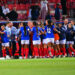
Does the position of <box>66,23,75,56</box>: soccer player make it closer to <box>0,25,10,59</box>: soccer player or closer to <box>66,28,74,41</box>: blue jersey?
<box>66,28,74,41</box>: blue jersey

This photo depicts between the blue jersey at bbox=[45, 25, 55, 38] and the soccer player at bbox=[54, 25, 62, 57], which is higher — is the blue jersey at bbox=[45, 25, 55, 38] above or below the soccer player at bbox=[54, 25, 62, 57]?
above

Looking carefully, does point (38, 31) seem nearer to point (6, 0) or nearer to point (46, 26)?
point (46, 26)

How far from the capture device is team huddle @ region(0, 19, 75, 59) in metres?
17.7

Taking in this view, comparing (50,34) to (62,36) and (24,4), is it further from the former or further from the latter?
(24,4)

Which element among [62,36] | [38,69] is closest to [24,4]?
[62,36]

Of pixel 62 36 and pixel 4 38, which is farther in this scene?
pixel 62 36

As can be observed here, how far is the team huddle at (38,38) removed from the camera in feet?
58.1

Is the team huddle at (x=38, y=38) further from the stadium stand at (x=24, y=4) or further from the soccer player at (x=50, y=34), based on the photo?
the stadium stand at (x=24, y=4)

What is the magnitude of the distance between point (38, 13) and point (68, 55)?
12.5 ft

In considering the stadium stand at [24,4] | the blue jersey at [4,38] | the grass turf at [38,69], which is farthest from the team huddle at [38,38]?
the grass turf at [38,69]

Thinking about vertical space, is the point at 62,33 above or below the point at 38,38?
above

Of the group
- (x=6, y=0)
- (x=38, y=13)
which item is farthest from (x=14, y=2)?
(x=38, y=13)

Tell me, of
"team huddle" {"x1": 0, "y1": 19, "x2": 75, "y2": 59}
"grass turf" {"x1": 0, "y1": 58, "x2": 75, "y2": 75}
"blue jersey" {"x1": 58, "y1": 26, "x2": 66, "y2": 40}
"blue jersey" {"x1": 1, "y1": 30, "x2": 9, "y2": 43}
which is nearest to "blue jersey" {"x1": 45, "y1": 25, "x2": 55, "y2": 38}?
"team huddle" {"x1": 0, "y1": 19, "x2": 75, "y2": 59}

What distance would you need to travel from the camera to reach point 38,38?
1781 centimetres
